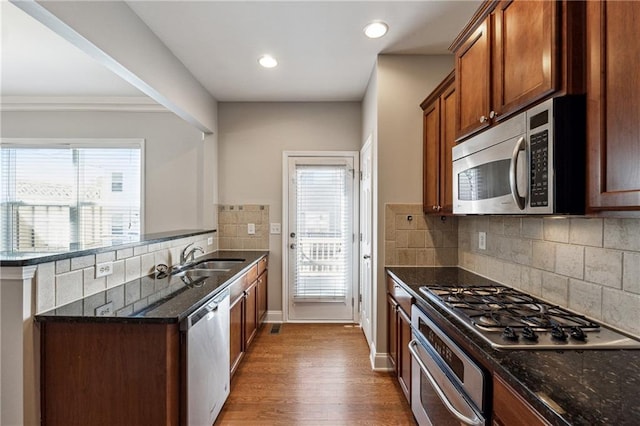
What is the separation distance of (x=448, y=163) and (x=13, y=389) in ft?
8.60

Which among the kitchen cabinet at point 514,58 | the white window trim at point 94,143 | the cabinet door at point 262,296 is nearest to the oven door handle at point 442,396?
the kitchen cabinet at point 514,58

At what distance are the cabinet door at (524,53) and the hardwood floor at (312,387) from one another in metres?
2.03

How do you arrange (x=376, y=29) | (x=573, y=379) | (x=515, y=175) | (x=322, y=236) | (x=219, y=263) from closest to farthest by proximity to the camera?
(x=573, y=379)
(x=515, y=175)
(x=376, y=29)
(x=219, y=263)
(x=322, y=236)

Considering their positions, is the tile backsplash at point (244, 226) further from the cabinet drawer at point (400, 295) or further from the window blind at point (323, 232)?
the cabinet drawer at point (400, 295)

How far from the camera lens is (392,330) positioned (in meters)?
2.49

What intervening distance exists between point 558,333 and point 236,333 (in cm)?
213

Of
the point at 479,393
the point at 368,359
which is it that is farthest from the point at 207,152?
the point at 479,393

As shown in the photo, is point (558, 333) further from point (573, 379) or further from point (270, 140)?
point (270, 140)

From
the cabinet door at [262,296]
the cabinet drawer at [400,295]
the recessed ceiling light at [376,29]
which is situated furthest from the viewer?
the cabinet door at [262,296]

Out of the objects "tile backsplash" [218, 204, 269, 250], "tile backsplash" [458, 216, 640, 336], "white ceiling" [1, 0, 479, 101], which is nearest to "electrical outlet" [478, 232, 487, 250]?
"tile backsplash" [458, 216, 640, 336]

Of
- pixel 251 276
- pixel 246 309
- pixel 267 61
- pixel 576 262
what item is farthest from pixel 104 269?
pixel 576 262

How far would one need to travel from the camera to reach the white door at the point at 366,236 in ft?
9.92

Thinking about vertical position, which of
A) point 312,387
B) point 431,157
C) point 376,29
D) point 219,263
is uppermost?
point 376,29

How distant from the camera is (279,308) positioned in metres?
3.82
